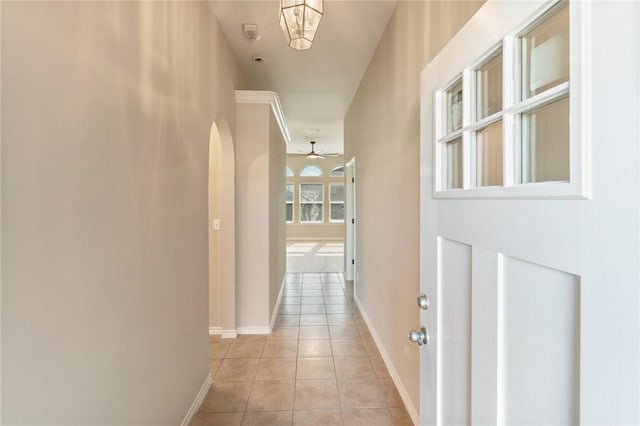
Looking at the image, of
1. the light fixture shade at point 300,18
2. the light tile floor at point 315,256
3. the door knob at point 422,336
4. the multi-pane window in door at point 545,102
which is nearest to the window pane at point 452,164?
the multi-pane window in door at point 545,102

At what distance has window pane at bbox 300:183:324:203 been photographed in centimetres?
1104

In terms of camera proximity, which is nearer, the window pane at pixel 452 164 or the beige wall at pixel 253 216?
the window pane at pixel 452 164

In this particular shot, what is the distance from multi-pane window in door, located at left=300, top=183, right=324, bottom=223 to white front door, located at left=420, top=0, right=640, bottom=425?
32.7 ft

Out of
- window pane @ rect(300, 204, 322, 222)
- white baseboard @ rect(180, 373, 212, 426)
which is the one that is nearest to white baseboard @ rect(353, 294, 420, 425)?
white baseboard @ rect(180, 373, 212, 426)

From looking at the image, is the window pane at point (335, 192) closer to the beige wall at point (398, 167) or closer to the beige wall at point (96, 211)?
the beige wall at point (398, 167)

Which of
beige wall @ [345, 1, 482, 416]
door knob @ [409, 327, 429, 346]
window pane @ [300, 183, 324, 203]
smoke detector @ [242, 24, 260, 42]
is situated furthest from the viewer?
window pane @ [300, 183, 324, 203]

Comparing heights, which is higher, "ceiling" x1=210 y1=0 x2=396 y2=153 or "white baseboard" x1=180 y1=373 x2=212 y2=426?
"ceiling" x1=210 y1=0 x2=396 y2=153

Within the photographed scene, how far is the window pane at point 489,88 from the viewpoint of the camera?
2.74 feet

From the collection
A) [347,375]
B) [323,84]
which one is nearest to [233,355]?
[347,375]

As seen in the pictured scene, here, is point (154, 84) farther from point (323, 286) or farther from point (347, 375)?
point (323, 286)

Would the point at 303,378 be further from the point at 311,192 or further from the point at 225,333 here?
the point at 311,192

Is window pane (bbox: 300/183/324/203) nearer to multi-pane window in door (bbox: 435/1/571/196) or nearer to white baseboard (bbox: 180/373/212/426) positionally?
white baseboard (bbox: 180/373/212/426)

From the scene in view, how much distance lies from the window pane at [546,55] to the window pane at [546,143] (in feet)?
0.17

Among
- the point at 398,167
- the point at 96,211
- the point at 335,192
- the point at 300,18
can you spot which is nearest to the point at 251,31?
the point at 300,18
